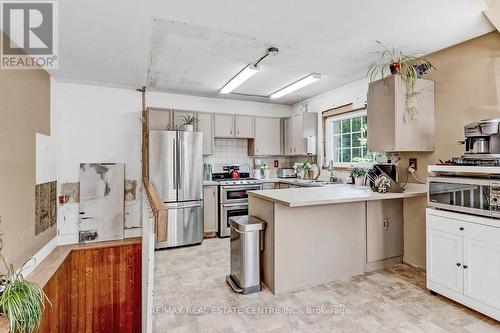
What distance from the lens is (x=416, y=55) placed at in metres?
3.14

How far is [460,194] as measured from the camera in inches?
91.0

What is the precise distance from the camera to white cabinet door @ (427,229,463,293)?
2.29m

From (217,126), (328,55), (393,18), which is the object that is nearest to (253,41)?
(328,55)

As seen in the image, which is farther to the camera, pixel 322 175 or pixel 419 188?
pixel 322 175

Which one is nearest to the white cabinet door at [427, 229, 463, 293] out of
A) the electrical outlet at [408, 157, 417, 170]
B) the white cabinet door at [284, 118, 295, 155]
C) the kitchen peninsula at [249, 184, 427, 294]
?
the kitchen peninsula at [249, 184, 427, 294]

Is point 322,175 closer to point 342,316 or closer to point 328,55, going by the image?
point 328,55

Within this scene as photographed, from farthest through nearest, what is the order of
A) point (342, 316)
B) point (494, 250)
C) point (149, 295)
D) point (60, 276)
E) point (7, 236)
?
point (60, 276), point (7, 236), point (342, 316), point (494, 250), point (149, 295)

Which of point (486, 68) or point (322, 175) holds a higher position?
point (486, 68)

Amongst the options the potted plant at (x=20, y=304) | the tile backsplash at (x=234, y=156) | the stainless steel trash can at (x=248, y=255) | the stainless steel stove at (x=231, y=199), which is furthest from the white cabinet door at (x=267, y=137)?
the potted plant at (x=20, y=304)

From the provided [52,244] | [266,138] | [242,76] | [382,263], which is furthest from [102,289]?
[266,138]

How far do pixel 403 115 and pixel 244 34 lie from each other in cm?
192

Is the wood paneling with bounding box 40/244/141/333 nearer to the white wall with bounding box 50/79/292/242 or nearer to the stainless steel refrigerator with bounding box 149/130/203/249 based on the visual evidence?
the stainless steel refrigerator with bounding box 149/130/203/249

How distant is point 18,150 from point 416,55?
14.8 feet

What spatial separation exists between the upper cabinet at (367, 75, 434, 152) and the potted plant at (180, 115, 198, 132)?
277 cm
